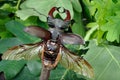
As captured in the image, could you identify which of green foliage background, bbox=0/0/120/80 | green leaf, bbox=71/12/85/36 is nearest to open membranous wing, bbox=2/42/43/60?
green foliage background, bbox=0/0/120/80

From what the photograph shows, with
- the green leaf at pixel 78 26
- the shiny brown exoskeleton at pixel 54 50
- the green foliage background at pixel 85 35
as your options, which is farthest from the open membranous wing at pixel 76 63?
the green leaf at pixel 78 26

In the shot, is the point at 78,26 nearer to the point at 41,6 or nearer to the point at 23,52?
the point at 41,6

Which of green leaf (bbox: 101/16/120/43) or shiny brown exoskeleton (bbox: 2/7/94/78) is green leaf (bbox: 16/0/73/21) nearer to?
green leaf (bbox: 101/16/120/43)

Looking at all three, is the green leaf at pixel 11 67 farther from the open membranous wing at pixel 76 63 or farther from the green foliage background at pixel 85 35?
the open membranous wing at pixel 76 63

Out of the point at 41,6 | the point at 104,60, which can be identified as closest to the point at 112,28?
the point at 104,60

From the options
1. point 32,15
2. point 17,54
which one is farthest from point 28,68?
point 17,54

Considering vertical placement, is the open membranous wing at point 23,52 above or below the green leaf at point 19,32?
above
